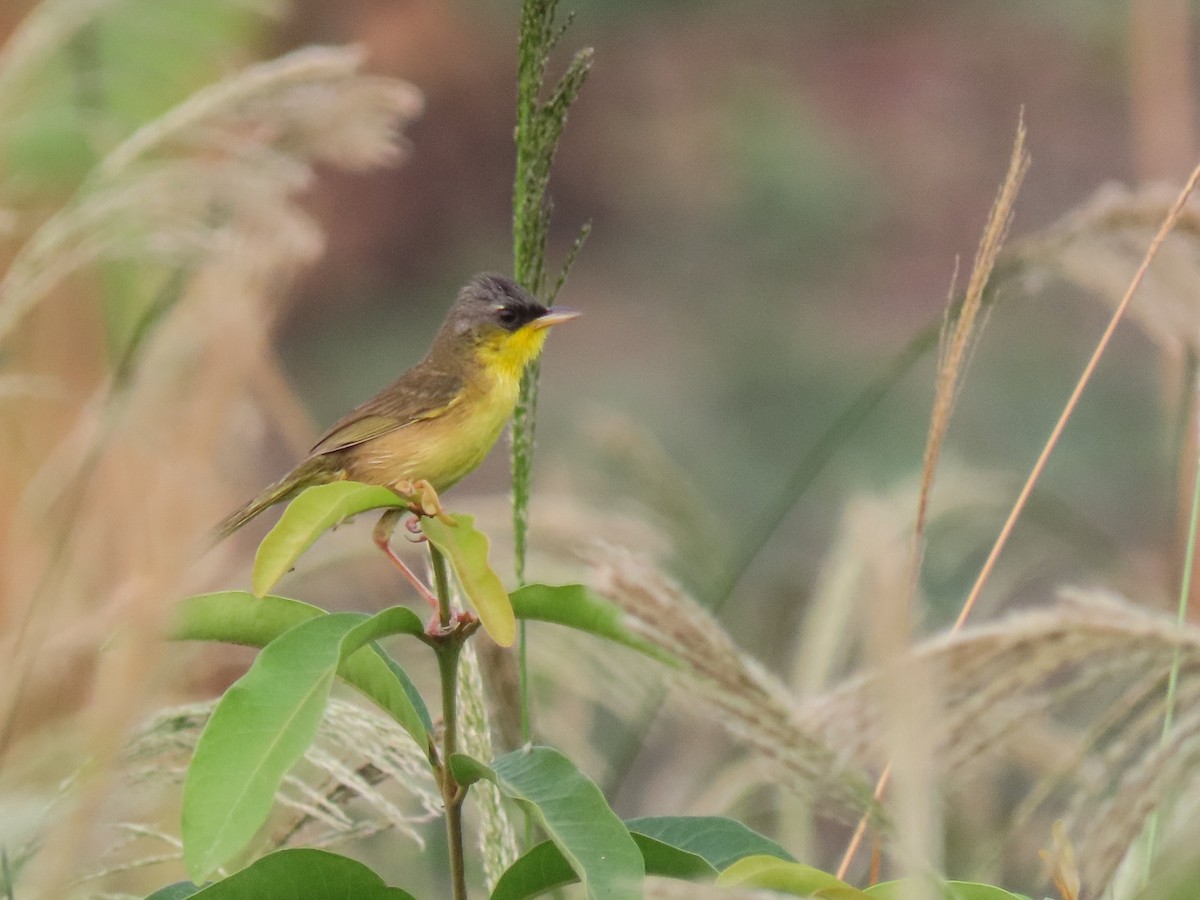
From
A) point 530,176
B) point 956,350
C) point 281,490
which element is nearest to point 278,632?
point 530,176

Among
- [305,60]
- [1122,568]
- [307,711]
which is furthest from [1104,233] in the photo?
[1122,568]

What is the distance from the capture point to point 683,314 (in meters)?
9.03

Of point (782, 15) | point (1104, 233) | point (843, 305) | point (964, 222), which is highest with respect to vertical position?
point (782, 15)

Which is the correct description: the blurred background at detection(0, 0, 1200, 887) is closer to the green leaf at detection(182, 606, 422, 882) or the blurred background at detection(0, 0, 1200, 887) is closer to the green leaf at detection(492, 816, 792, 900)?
the green leaf at detection(182, 606, 422, 882)

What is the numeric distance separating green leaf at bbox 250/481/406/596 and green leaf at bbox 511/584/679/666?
127 mm

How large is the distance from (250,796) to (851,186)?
9.37m

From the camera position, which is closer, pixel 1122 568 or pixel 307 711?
pixel 307 711

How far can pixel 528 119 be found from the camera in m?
1.42

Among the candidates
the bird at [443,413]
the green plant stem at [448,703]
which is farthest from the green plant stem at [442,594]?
the bird at [443,413]

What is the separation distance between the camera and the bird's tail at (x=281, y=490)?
188 cm

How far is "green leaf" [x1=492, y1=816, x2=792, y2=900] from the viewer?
1.06 meters

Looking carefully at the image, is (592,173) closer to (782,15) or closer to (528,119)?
A: (782,15)

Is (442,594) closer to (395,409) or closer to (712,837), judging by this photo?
(712,837)

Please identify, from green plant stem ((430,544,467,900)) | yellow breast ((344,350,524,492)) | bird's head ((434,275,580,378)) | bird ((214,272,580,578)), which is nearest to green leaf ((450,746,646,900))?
green plant stem ((430,544,467,900))
